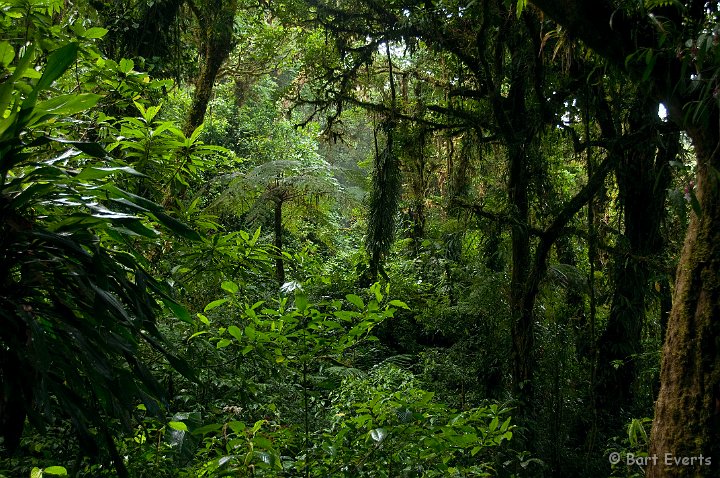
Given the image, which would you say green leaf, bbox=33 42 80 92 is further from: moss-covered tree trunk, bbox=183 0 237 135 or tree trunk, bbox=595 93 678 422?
moss-covered tree trunk, bbox=183 0 237 135

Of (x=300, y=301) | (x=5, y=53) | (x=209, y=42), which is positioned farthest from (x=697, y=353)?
(x=209, y=42)

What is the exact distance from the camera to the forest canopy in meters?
1.35

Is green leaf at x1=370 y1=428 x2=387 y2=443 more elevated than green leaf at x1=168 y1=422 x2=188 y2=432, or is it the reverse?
green leaf at x1=168 y1=422 x2=188 y2=432

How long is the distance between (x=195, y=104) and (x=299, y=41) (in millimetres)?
1630

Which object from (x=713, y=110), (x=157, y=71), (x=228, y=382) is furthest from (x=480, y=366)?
(x=157, y=71)

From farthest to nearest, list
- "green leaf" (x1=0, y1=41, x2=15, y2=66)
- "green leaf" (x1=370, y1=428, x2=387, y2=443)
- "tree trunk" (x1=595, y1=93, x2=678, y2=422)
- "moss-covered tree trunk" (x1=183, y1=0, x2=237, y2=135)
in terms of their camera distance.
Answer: "moss-covered tree trunk" (x1=183, y1=0, x2=237, y2=135), "tree trunk" (x1=595, y1=93, x2=678, y2=422), "green leaf" (x1=370, y1=428, x2=387, y2=443), "green leaf" (x1=0, y1=41, x2=15, y2=66)

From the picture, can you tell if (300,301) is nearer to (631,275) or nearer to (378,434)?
(378,434)

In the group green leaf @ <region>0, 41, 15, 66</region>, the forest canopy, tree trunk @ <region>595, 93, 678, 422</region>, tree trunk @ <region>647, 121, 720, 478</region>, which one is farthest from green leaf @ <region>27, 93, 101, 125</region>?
tree trunk @ <region>595, 93, 678, 422</region>

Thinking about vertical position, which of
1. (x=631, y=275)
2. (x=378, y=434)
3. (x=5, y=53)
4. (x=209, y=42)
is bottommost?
(x=378, y=434)

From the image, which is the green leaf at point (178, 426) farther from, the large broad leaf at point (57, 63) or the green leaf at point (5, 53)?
the green leaf at point (5, 53)

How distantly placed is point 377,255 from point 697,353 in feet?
12.0

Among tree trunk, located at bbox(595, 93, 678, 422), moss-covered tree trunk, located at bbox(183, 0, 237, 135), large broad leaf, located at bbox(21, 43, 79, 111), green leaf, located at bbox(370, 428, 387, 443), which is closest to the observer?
large broad leaf, located at bbox(21, 43, 79, 111)

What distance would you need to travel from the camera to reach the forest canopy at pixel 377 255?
1352 millimetres

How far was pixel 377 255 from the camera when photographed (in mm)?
5355
